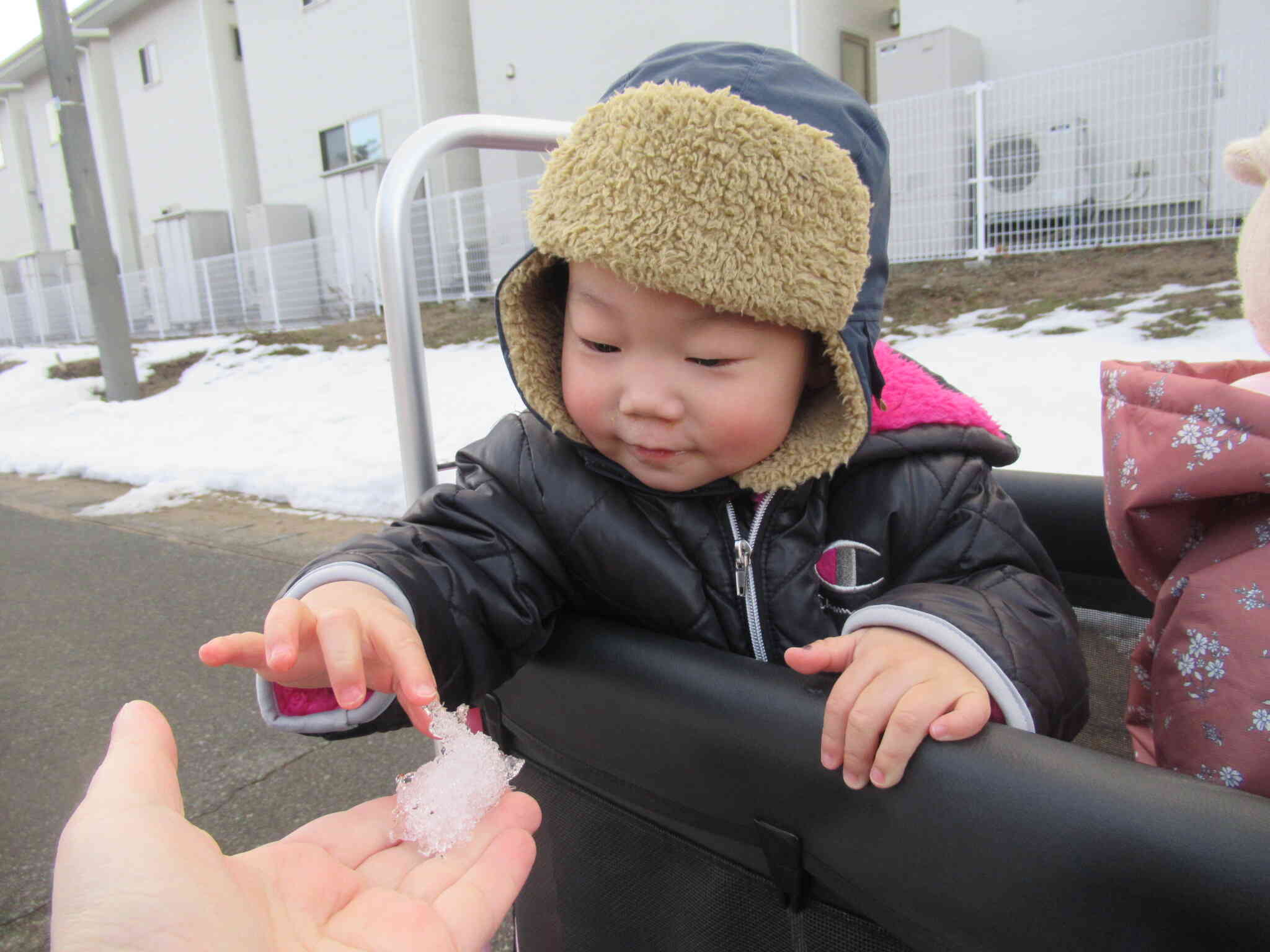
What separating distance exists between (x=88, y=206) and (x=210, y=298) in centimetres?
647

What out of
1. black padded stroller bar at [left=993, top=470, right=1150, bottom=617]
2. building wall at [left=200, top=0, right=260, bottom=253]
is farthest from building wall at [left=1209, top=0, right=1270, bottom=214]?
building wall at [left=200, top=0, right=260, bottom=253]

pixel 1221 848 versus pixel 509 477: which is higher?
pixel 509 477

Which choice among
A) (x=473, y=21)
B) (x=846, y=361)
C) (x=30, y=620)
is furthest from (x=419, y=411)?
(x=473, y=21)

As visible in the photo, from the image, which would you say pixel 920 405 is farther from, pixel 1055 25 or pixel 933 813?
pixel 1055 25

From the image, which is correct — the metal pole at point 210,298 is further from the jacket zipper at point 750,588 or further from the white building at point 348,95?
the jacket zipper at point 750,588

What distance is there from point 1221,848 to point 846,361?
1.84 feet

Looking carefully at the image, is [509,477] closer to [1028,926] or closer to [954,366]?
[1028,926]

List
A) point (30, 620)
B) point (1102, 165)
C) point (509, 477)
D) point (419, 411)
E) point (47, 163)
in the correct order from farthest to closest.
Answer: point (47, 163)
point (1102, 165)
point (30, 620)
point (419, 411)
point (509, 477)

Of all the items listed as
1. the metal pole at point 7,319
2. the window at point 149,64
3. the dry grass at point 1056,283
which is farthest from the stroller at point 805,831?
→ the metal pole at point 7,319

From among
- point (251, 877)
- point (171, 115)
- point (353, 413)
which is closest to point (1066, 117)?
point (353, 413)

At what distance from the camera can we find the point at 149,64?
14922mm

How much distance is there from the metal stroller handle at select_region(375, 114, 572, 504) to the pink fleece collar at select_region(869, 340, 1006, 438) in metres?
0.56

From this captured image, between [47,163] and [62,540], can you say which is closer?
[62,540]

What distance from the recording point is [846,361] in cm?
93
